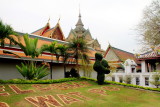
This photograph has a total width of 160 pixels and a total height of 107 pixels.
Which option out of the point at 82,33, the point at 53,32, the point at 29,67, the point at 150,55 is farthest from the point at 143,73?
the point at 82,33

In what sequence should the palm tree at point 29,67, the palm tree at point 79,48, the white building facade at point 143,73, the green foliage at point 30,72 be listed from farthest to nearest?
the white building facade at point 143,73 < the palm tree at point 79,48 < the palm tree at point 29,67 < the green foliage at point 30,72

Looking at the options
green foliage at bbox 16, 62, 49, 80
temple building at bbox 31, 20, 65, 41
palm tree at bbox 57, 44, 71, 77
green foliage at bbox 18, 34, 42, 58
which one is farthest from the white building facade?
temple building at bbox 31, 20, 65, 41

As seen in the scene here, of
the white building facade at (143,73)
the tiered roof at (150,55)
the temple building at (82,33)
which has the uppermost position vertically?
the temple building at (82,33)

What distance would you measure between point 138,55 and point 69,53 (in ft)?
23.1

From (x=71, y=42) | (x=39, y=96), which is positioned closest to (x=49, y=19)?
(x=71, y=42)

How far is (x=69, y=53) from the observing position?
1412 centimetres

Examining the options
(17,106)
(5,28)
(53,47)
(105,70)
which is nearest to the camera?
(17,106)

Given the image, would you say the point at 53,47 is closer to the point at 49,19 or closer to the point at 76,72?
the point at 76,72

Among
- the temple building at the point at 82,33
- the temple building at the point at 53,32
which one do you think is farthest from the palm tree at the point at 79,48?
the temple building at the point at 82,33

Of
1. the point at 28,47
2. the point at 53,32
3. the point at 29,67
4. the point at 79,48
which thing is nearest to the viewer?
the point at 29,67

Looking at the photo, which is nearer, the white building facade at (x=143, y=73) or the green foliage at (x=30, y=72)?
the green foliage at (x=30, y=72)

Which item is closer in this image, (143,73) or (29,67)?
(29,67)

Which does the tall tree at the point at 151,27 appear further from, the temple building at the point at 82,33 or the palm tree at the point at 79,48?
the temple building at the point at 82,33

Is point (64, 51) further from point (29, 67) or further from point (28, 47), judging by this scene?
point (29, 67)
